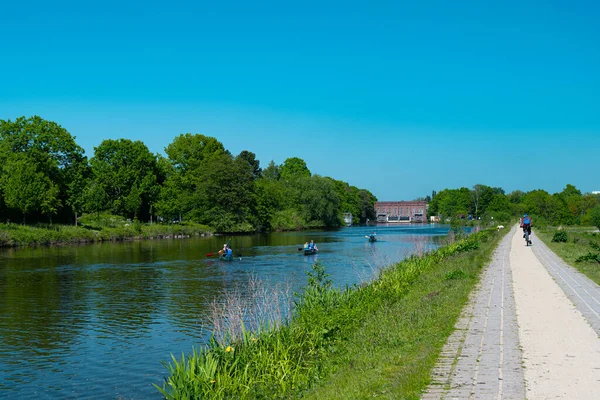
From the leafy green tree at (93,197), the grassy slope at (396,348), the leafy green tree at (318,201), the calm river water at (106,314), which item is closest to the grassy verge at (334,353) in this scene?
the grassy slope at (396,348)

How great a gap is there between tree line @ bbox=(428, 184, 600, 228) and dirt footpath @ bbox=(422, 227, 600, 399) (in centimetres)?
4524

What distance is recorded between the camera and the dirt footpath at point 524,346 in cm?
663

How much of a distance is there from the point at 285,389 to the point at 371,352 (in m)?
1.56

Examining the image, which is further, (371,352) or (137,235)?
(137,235)

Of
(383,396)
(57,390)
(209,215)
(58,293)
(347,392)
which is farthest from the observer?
(209,215)

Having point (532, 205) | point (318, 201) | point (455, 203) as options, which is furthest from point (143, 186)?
point (455, 203)

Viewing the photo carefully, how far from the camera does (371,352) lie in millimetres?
9234

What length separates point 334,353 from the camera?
1025 cm

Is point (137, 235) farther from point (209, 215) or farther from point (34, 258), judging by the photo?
point (34, 258)

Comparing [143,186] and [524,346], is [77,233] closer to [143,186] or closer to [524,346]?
[143,186]

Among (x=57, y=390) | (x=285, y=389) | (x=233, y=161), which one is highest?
(x=233, y=161)

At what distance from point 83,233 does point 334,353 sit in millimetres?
52298

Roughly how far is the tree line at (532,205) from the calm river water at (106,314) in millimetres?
38943

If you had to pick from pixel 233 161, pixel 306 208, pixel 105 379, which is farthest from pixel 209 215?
pixel 105 379
